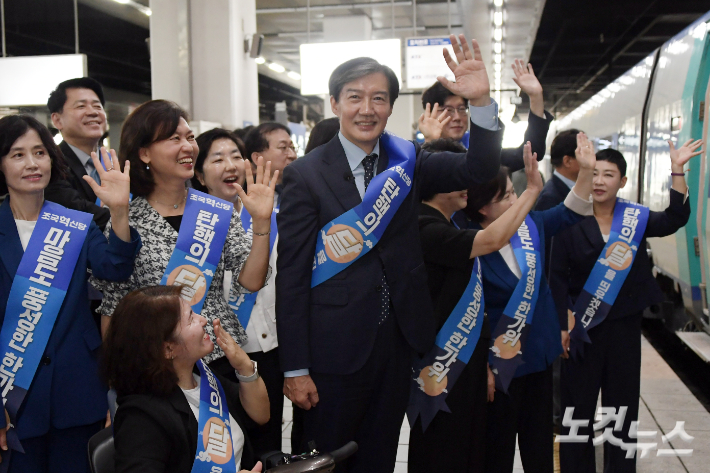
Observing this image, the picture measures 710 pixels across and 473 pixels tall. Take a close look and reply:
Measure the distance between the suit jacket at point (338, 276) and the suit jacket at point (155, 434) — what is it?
1.14 feet

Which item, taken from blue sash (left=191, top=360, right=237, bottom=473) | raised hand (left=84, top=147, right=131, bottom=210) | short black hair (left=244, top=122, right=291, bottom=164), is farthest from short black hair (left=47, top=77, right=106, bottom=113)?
blue sash (left=191, top=360, right=237, bottom=473)

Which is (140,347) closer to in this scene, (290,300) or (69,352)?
(290,300)

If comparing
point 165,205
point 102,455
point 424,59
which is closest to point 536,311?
point 165,205

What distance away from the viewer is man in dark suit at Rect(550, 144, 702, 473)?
2.93m

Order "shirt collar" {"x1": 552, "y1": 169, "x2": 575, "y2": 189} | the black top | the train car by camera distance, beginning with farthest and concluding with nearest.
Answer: the train car
"shirt collar" {"x1": 552, "y1": 169, "x2": 575, "y2": 189}
the black top

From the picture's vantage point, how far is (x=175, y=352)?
172 cm

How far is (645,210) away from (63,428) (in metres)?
2.55

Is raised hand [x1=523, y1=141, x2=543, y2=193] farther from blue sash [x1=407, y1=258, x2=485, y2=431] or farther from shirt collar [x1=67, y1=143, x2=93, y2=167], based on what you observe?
shirt collar [x1=67, y1=143, x2=93, y2=167]

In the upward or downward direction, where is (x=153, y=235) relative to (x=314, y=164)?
downward

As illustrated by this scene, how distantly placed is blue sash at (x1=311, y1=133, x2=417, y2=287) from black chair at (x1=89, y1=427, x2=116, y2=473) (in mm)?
713

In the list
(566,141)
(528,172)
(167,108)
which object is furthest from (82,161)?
(566,141)

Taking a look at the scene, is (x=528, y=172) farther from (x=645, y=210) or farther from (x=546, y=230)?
(x=645, y=210)

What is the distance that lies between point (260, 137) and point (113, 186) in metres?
1.54

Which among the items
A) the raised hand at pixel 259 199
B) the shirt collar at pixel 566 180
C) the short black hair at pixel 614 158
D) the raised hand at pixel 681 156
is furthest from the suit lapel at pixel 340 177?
the shirt collar at pixel 566 180
